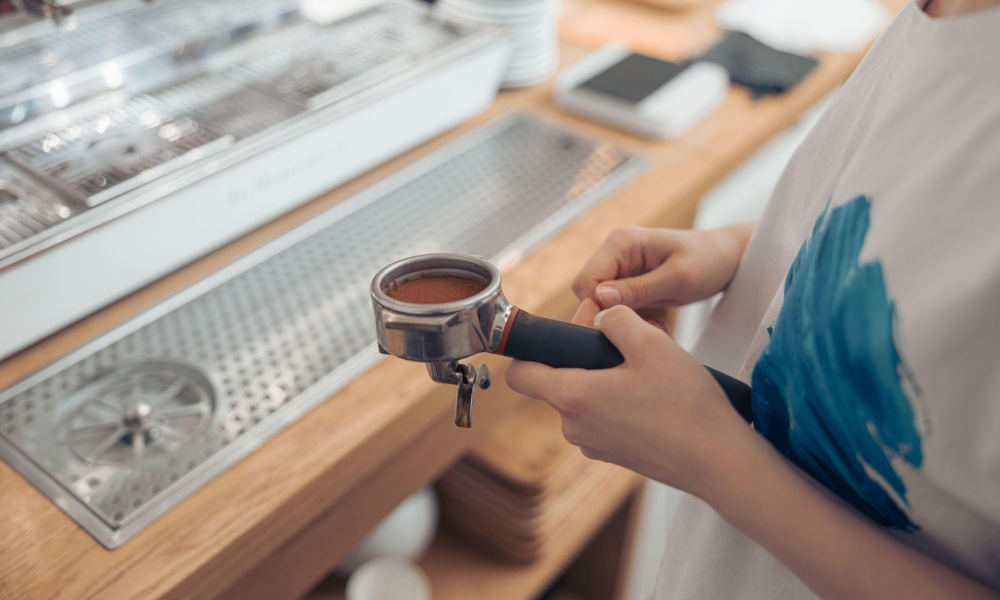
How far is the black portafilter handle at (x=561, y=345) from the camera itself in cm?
54

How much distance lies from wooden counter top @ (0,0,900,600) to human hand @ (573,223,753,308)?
21cm

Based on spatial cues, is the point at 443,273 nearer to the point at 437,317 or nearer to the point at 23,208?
the point at 437,317

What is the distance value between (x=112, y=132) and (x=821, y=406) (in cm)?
80

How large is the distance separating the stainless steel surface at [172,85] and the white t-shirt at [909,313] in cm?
63

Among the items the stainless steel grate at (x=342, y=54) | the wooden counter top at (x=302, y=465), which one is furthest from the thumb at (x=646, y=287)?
the stainless steel grate at (x=342, y=54)

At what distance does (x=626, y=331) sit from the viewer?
0.54 metres

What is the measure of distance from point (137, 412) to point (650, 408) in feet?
1.57

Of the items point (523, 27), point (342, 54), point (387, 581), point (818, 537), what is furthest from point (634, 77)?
point (818, 537)

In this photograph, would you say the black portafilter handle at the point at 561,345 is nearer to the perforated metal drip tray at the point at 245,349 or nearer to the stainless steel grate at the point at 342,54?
the perforated metal drip tray at the point at 245,349

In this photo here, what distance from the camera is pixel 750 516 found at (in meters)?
0.50

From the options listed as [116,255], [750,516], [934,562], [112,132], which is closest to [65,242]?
[116,255]

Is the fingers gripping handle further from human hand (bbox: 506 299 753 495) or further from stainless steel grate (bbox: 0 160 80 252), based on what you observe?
stainless steel grate (bbox: 0 160 80 252)

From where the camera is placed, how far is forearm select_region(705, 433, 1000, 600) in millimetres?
462

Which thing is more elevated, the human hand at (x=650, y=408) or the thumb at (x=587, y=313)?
the human hand at (x=650, y=408)
